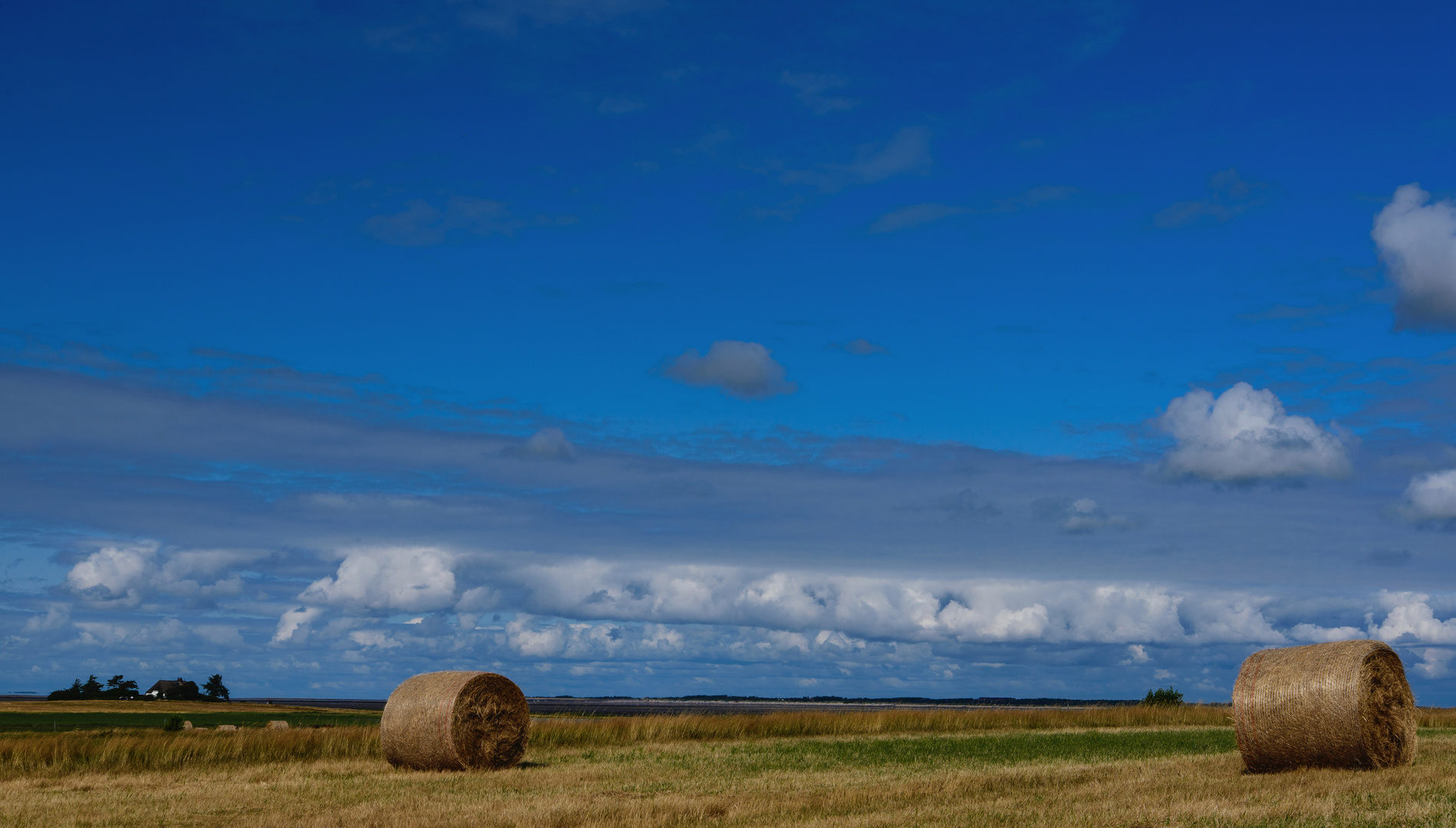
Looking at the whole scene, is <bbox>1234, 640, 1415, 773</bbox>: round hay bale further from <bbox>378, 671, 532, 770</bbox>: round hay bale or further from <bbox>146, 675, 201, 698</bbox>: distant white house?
<bbox>146, 675, 201, 698</bbox>: distant white house

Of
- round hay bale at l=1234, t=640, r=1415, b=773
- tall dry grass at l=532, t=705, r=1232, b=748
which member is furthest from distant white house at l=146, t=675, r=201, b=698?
round hay bale at l=1234, t=640, r=1415, b=773

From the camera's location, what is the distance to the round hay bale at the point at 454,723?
25.2 metres

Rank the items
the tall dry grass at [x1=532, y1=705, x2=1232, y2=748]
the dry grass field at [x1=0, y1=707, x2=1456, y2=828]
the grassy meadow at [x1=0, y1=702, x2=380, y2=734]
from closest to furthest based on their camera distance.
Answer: the dry grass field at [x1=0, y1=707, x2=1456, y2=828], the tall dry grass at [x1=532, y1=705, x2=1232, y2=748], the grassy meadow at [x1=0, y1=702, x2=380, y2=734]

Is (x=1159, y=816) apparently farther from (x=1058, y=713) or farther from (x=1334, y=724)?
(x=1058, y=713)

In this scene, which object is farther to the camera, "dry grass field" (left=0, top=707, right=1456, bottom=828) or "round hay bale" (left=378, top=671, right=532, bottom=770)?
"round hay bale" (left=378, top=671, right=532, bottom=770)

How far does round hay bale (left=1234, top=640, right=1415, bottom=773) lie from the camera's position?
21125 millimetres

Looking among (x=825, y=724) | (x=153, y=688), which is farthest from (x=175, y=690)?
(x=825, y=724)

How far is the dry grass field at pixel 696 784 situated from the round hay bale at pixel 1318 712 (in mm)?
598

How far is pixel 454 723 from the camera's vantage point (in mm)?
25156

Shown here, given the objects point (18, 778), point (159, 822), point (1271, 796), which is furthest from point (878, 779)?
point (18, 778)

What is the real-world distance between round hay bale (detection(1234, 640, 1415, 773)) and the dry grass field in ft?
1.96

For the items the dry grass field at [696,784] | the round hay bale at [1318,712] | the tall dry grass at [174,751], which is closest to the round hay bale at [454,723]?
the dry grass field at [696,784]

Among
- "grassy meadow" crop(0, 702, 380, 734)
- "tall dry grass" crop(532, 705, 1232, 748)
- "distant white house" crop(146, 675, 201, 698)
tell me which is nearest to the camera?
"tall dry grass" crop(532, 705, 1232, 748)

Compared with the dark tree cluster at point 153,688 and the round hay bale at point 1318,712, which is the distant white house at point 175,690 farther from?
the round hay bale at point 1318,712
